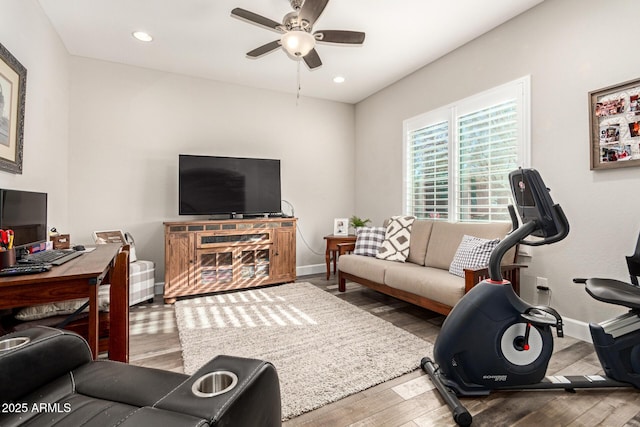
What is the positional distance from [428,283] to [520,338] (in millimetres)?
957

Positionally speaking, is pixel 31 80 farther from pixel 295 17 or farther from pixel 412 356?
pixel 412 356

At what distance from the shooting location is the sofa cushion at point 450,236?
108 inches

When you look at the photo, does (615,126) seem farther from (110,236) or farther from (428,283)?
(110,236)

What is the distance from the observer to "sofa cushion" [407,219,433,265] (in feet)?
11.0

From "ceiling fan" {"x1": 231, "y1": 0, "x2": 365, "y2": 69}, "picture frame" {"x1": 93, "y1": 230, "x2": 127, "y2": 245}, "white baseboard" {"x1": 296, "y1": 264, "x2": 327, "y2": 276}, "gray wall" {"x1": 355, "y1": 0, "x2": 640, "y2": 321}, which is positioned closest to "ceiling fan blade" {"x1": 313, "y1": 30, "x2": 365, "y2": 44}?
"ceiling fan" {"x1": 231, "y1": 0, "x2": 365, "y2": 69}

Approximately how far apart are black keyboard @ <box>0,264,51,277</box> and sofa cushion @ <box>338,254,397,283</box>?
2558mm

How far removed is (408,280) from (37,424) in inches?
98.8

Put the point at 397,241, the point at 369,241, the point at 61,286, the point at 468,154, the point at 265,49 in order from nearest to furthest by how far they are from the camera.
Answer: the point at 61,286 → the point at 265,49 → the point at 468,154 → the point at 397,241 → the point at 369,241

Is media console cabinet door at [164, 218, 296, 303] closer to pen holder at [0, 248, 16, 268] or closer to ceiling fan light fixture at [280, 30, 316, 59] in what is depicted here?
pen holder at [0, 248, 16, 268]

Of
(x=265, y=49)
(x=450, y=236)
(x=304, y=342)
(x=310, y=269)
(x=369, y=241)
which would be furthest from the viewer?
(x=310, y=269)

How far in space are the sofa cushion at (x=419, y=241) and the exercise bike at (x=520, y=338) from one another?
1.65m

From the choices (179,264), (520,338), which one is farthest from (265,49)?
(520,338)

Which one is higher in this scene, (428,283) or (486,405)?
(428,283)

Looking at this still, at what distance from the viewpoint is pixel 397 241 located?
3.58 metres
